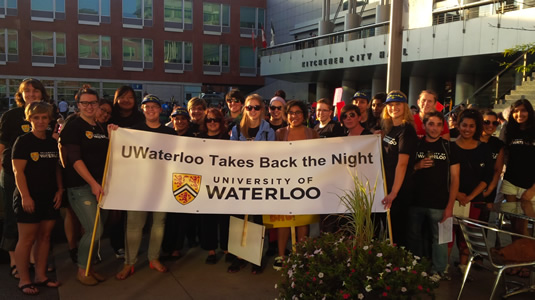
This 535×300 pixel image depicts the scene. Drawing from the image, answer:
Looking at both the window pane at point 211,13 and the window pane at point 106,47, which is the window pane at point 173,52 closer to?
the window pane at point 211,13

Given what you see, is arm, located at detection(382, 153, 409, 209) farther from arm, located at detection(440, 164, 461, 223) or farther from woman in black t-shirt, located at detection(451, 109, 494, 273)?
woman in black t-shirt, located at detection(451, 109, 494, 273)

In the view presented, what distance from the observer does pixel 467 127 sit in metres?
5.06

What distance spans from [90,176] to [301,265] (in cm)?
235

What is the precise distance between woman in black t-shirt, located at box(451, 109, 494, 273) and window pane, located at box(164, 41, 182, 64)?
43.4 m

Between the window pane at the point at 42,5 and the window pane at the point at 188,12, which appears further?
the window pane at the point at 188,12

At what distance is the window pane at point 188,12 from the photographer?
46019mm

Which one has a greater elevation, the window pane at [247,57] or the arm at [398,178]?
the window pane at [247,57]

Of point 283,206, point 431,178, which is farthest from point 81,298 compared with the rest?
point 431,178

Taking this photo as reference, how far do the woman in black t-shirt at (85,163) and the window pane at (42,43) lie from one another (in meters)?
42.5

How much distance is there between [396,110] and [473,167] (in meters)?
1.16

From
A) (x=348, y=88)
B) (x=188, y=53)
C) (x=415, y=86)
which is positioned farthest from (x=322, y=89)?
(x=188, y=53)

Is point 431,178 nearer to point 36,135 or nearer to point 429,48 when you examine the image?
point 36,135

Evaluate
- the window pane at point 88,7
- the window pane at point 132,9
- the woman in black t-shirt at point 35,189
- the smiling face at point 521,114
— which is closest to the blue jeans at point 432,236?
the smiling face at point 521,114

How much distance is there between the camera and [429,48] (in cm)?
2347
